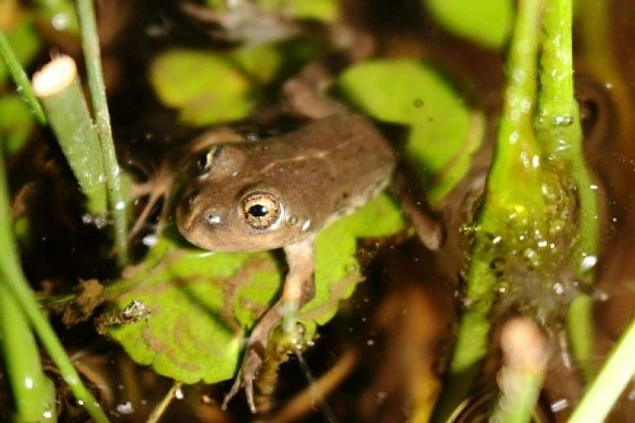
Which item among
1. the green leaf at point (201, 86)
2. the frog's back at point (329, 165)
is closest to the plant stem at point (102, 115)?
the frog's back at point (329, 165)

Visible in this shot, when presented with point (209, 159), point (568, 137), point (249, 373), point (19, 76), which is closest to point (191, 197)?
point (209, 159)

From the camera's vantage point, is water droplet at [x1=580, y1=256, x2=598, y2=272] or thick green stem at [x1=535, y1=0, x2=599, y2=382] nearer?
thick green stem at [x1=535, y1=0, x2=599, y2=382]

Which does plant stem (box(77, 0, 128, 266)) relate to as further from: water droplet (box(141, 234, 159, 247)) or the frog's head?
the frog's head

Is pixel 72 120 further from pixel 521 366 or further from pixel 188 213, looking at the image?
pixel 521 366

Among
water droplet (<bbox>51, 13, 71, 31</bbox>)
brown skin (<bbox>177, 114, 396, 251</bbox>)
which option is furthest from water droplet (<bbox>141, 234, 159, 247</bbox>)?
water droplet (<bbox>51, 13, 71, 31</bbox>)

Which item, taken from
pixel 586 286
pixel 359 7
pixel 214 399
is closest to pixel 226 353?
pixel 214 399

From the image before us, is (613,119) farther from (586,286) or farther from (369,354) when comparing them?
(369,354)

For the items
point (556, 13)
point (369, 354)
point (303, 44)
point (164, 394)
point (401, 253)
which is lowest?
point (164, 394)

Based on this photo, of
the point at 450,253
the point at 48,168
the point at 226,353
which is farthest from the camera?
the point at 48,168
